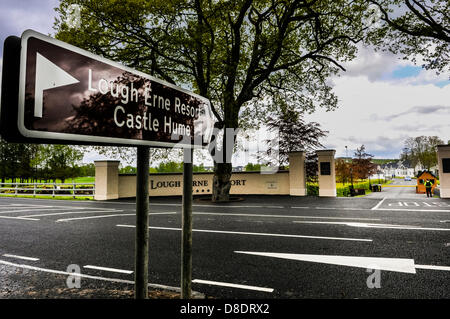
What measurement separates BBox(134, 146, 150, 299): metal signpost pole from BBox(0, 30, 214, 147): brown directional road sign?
0.19 m

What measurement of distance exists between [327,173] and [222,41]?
35.4ft

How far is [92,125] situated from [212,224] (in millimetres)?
7641

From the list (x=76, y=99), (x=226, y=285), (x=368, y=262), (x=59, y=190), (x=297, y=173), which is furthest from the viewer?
(x=59, y=190)

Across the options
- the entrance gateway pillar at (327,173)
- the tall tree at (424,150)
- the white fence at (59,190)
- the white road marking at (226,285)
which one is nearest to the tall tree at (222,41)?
the entrance gateway pillar at (327,173)

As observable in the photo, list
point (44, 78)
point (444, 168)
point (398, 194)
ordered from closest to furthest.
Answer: point (44, 78)
point (444, 168)
point (398, 194)

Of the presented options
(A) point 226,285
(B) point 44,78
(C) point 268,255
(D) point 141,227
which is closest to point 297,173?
(C) point 268,255

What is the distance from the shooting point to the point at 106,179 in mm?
18969

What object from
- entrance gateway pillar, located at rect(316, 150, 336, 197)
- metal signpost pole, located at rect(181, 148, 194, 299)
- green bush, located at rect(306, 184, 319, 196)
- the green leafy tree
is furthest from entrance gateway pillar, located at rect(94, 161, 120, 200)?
the green leafy tree

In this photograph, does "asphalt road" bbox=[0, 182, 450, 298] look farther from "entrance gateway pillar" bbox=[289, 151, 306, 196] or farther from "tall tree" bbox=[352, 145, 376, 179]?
"tall tree" bbox=[352, 145, 376, 179]

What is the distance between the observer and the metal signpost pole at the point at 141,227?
1854 millimetres

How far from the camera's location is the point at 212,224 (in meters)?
8.62

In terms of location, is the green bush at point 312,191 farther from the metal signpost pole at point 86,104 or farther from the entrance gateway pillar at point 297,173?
the metal signpost pole at point 86,104

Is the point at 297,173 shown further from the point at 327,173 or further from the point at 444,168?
the point at 444,168
